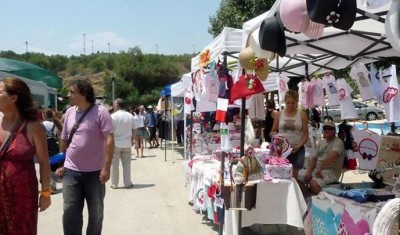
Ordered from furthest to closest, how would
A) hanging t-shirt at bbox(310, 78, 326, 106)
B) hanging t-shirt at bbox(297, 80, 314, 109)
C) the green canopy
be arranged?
the green canopy → hanging t-shirt at bbox(297, 80, 314, 109) → hanging t-shirt at bbox(310, 78, 326, 106)

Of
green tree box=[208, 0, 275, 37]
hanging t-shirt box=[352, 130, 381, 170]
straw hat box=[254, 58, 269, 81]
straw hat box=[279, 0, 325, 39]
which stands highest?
green tree box=[208, 0, 275, 37]

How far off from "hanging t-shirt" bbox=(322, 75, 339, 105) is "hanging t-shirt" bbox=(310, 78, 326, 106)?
35 centimetres

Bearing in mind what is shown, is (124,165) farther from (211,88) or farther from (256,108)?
(256,108)

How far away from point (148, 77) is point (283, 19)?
54690mm

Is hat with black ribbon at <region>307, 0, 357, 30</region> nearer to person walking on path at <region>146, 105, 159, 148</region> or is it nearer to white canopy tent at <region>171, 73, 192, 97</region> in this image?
white canopy tent at <region>171, 73, 192, 97</region>

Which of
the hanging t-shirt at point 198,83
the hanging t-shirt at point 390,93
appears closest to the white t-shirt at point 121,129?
the hanging t-shirt at point 198,83

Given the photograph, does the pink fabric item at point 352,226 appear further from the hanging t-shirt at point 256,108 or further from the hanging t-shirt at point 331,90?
the hanging t-shirt at point 331,90

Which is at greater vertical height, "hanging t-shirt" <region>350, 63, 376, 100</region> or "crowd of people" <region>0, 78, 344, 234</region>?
"hanging t-shirt" <region>350, 63, 376, 100</region>

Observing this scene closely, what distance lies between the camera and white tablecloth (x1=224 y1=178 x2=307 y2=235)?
181 inches

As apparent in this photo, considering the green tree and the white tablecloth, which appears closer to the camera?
the white tablecloth

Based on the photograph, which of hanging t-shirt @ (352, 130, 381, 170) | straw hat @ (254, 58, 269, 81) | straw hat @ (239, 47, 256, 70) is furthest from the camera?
hanging t-shirt @ (352, 130, 381, 170)

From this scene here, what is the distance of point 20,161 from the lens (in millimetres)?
3039

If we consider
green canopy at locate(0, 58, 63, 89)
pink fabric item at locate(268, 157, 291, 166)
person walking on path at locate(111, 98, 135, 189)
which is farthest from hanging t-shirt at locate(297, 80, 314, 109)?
green canopy at locate(0, 58, 63, 89)

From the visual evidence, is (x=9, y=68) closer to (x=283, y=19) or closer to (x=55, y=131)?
(x=55, y=131)
